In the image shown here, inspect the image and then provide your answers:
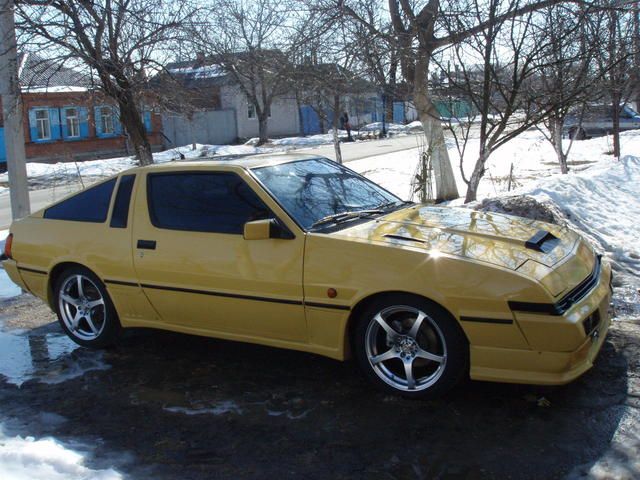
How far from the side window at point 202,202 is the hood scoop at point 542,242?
172 cm

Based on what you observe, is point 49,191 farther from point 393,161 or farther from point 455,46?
point 455,46

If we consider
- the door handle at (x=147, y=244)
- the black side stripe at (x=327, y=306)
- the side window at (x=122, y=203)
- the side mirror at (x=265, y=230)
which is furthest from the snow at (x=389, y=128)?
the black side stripe at (x=327, y=306)

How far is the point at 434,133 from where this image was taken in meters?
12.6

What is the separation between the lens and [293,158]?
18.0ft

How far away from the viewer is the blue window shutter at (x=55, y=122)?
33.5m

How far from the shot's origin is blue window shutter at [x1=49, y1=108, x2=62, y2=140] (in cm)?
3347

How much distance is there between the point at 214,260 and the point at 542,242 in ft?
7.09

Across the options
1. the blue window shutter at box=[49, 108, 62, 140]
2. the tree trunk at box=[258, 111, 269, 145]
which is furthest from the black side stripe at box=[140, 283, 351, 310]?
the tree trunk at box=[258, 111, 269, 145]

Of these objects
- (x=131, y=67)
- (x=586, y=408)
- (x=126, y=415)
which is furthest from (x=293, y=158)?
(x=131, y=67)

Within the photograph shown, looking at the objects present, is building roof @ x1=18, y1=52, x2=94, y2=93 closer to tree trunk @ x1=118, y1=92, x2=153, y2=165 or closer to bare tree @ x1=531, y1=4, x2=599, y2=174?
tree trunk @ x1=118, y1=92, x2=153, y2=165

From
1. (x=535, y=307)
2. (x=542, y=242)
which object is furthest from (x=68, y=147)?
(x=535, y=307)

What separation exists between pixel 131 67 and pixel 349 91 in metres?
6.50

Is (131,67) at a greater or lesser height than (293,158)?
greater

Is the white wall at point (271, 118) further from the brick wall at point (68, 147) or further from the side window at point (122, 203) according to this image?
the side window at point (122, 203)
